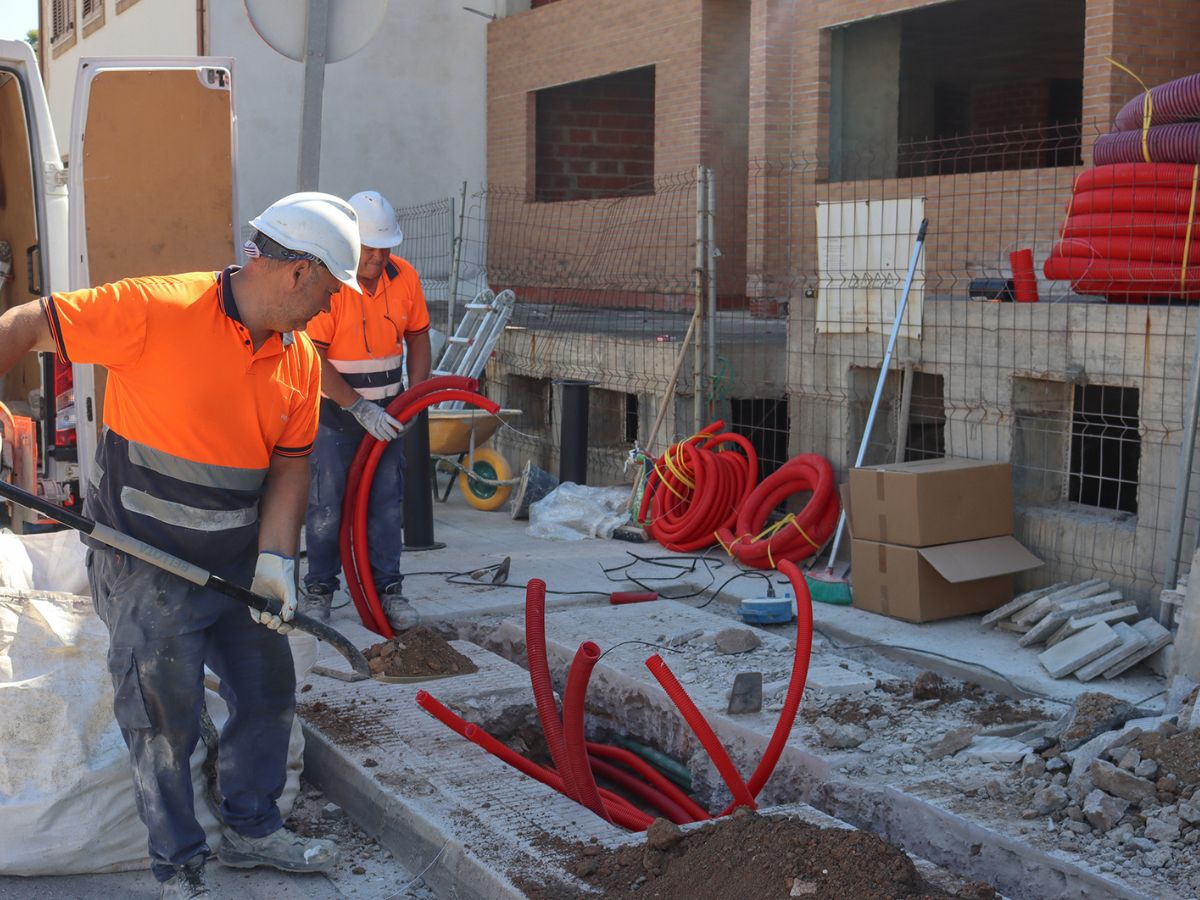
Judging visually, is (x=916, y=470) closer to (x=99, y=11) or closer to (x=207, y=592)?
(x=207, y=592)

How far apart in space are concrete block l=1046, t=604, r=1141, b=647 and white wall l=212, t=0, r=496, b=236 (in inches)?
558

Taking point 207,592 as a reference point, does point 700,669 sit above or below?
below

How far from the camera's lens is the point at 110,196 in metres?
6.24

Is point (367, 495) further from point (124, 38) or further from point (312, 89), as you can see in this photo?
point (124, 38)

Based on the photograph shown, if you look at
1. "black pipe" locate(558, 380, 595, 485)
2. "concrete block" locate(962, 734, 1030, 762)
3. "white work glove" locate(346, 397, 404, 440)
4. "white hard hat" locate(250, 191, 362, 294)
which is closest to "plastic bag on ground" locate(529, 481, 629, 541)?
"black pipe" locate(558, 380, 595, 485)

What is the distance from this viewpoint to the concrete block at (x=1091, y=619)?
5.82 metres

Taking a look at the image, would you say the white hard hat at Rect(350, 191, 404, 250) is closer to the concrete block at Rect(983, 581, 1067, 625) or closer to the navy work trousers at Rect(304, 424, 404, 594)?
the navy work trousers at Rect(304, 424, 404, 594)

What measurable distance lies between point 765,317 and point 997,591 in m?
4.09

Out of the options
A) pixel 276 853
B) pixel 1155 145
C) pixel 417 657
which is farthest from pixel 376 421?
pixel 1155 145

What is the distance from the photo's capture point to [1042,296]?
780 cm

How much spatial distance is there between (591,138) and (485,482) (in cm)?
978

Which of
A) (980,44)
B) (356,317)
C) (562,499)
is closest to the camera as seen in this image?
(356,317)

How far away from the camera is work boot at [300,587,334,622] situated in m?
6.14

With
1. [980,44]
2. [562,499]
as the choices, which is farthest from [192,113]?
[980,44]
